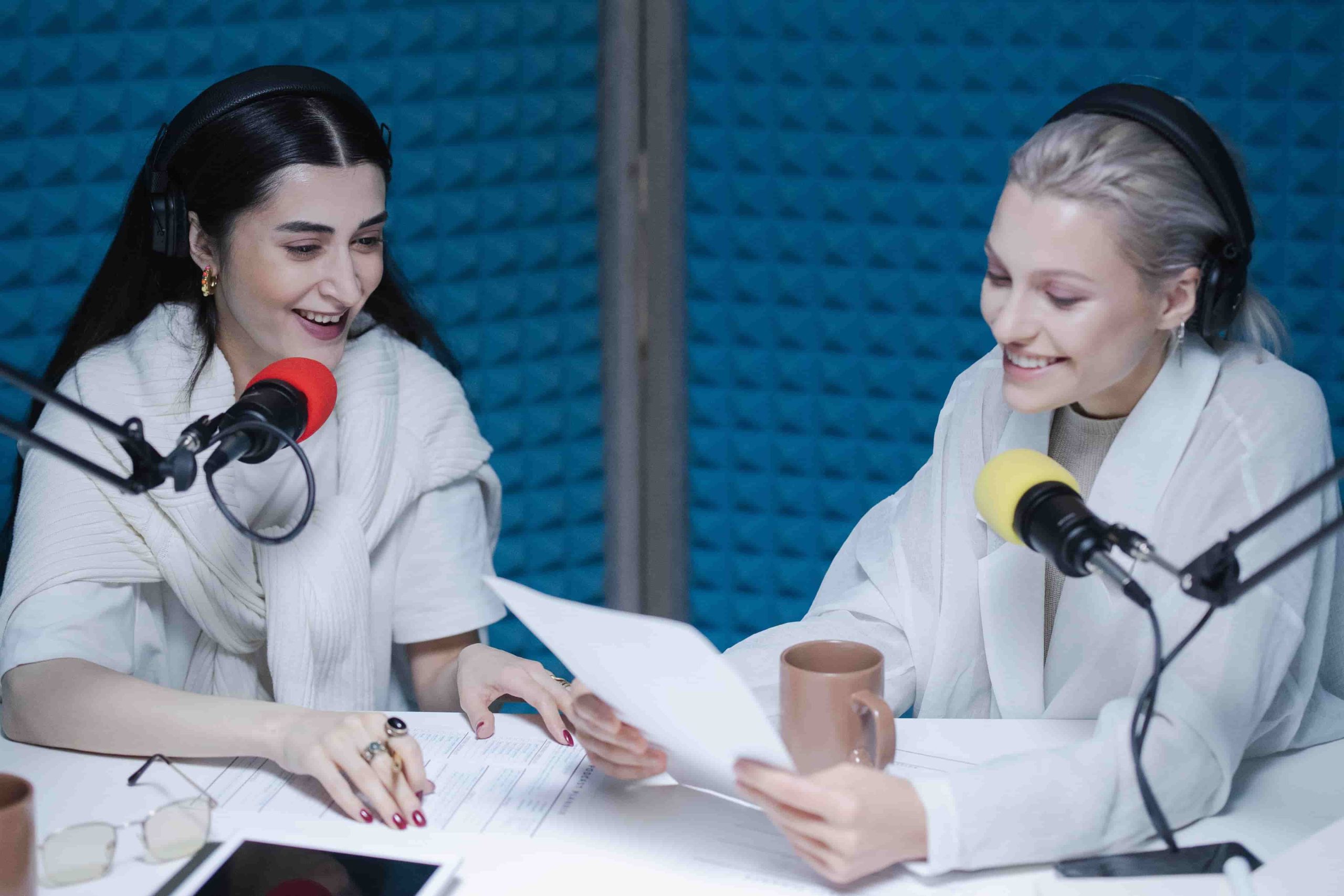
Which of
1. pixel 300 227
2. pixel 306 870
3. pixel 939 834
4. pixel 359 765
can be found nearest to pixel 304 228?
pixel 300 227

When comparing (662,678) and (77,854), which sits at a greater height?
(662,678)

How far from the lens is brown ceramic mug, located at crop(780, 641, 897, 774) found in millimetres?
1098

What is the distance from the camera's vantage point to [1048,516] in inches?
41.5

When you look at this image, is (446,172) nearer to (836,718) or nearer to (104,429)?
(104,429)

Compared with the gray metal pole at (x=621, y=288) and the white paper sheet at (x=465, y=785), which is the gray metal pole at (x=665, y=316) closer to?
the gray metal pole at (x=621, y=288)

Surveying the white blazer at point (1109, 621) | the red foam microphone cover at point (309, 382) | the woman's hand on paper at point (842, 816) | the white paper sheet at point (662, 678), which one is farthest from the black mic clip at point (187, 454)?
the white blazer at point (1109, 621)

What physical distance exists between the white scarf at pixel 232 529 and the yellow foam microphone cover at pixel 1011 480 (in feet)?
2.59

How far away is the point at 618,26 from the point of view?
2303 millimetres

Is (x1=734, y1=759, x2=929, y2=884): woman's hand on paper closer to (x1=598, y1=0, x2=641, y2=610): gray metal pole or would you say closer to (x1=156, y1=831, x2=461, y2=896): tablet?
(x1=156, y1=831, x2=461, y2=896): tablet

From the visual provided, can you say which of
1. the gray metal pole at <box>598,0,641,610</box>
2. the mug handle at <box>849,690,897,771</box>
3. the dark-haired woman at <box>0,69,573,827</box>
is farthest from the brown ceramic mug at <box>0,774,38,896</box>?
the gray metal pole at <box>598,0,641,610</box>

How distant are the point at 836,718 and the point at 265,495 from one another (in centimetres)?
83

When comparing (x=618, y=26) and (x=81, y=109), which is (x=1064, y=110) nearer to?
(x=618, y=26)

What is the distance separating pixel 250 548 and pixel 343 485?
13 cm

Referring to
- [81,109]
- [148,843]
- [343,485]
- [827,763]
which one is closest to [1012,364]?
[827,763]
